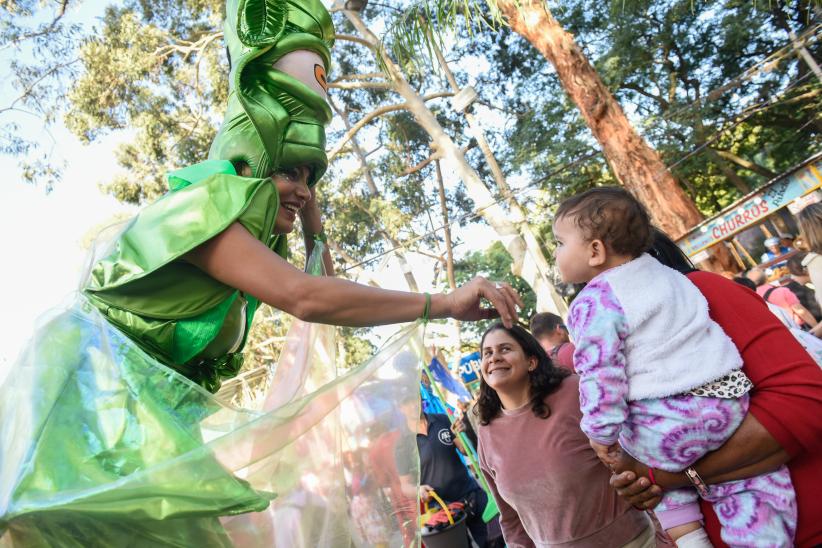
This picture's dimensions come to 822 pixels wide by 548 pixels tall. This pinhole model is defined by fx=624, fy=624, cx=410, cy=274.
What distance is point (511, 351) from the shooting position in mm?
2842

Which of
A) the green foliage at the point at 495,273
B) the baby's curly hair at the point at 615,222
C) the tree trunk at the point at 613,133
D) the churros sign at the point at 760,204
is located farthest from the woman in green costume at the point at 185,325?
the green foliage at the point at 495,273

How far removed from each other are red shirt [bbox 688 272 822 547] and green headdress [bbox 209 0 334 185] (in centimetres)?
119

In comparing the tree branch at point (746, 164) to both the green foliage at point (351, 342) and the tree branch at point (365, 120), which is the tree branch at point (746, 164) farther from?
the green foliage at point (351, 342)

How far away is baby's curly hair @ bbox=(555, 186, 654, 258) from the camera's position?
1.76 m

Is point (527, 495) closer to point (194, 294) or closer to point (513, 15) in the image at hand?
point (194, 294)

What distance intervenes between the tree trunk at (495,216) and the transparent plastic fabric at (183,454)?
33.3ft

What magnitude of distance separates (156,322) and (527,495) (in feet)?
5.55

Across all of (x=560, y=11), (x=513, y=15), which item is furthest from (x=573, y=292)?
(x=560, y=11)

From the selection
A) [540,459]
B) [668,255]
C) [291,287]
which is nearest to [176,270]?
[291,287]

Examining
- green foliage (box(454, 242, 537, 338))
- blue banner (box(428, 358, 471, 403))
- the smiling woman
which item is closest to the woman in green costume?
the smiling woman

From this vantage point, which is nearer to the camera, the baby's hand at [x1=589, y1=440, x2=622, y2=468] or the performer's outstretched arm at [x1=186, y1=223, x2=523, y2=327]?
the performer's outstretched arm at [x1=186, y1=223, x2=523, y2=327]

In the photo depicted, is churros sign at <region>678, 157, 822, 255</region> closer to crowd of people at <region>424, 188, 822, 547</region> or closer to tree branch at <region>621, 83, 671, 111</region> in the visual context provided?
tree branch at <region>621, 83, 671, 111</region>

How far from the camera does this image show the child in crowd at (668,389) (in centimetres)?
144

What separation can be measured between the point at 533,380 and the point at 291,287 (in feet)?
5.46
